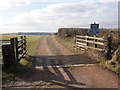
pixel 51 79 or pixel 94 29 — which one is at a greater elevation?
pixel 94 29

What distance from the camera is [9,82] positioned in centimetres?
588

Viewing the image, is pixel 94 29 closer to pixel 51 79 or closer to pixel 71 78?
pixel 71 78

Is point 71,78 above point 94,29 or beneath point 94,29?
beneath

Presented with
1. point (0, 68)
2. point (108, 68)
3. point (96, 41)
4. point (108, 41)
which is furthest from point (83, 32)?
point (0, 68)

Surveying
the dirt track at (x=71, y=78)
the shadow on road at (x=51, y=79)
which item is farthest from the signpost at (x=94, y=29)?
the shadow on road at (x=51, y=79)

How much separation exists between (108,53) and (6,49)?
606cm

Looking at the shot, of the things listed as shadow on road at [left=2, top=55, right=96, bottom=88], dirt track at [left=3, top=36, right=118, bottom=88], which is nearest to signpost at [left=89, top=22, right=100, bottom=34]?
dirt track at [left=3, top=36, right=118, bottom=88]

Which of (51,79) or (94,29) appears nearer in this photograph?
(51,79)

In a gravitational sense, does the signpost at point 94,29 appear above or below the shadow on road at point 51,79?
above

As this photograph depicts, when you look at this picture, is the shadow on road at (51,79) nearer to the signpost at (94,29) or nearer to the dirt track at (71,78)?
the dirt track at (71,78)

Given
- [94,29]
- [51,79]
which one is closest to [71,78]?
[51,79]

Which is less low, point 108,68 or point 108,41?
point 108,41

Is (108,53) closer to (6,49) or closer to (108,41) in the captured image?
(108,41)

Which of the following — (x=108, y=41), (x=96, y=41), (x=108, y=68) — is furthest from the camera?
(x=96, y=41)
